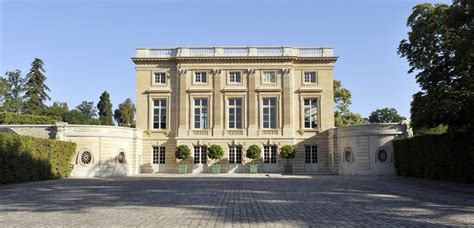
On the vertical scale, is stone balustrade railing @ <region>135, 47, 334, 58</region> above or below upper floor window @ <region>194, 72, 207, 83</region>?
above

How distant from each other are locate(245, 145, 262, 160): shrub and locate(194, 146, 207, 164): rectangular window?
364 centimetres

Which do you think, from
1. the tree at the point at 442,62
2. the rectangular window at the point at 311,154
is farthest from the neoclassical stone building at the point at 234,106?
the tree at the point at 442,62

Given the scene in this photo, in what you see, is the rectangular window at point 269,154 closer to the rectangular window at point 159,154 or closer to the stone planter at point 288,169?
the stone planter at point 288,169

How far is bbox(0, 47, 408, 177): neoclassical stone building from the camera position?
38219 mm

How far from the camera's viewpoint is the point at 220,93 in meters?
39.0

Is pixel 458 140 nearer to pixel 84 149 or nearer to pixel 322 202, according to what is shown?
pixel 322 202

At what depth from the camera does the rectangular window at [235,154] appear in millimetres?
38188

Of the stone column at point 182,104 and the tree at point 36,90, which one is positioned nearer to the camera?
the stone column at point 182,104

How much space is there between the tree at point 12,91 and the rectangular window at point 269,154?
3534cm

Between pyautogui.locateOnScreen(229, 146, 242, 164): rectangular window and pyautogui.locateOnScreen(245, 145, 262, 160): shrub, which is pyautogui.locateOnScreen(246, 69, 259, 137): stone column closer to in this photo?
pyautogui.locateOnScreen(245, 145, 262, 160): shrub

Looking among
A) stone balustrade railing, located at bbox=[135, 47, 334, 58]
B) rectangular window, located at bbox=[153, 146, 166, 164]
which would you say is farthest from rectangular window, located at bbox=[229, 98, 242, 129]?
rectangular window, located at bbox=[153, 146, 166, 164]

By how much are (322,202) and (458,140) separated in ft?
42.1

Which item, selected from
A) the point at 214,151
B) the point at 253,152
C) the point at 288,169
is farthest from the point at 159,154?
the point at 288,169

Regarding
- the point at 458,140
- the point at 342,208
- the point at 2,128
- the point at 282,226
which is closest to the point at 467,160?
the point at 458,140
